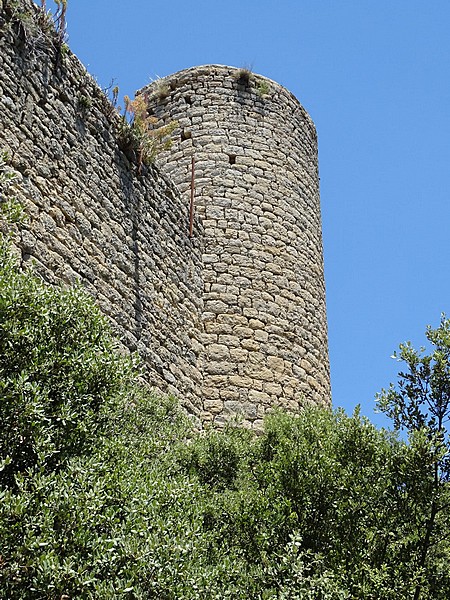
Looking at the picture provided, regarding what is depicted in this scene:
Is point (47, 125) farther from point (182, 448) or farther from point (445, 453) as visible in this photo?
point (445, 453)

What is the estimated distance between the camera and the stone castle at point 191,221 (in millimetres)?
6473

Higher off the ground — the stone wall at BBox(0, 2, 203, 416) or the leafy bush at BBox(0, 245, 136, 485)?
the stone wall at BBox(0, 2, 203, 416)

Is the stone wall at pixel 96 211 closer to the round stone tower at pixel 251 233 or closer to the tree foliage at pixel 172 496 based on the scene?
the round stone tower at pixel 251 233

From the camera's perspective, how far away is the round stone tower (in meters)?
9.08

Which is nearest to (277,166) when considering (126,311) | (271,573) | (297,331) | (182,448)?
(297,331)

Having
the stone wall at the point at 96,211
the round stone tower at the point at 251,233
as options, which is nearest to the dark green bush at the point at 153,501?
the stone wall at the point at 96,211

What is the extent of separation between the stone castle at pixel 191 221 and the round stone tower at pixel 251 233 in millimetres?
20

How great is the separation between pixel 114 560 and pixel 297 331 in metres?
6.58

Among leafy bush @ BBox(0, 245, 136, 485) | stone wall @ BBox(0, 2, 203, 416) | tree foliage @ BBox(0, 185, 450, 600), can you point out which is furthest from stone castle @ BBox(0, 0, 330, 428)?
tree foliage @ BBox(0, 185, 450, 600)

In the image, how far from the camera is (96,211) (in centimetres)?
719

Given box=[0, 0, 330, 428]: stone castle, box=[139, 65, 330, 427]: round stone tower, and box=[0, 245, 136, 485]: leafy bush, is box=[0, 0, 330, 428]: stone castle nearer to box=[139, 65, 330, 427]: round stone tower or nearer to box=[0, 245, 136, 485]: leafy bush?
box=[139, 65, 330, 427]: round stone tower

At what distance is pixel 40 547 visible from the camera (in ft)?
10.5

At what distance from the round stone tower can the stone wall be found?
1.37ft

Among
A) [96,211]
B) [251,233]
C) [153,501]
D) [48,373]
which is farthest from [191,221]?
[153,501]
